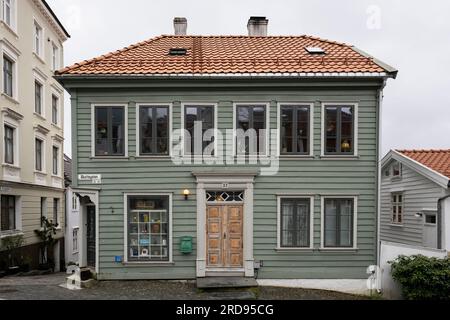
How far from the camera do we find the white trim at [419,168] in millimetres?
11893

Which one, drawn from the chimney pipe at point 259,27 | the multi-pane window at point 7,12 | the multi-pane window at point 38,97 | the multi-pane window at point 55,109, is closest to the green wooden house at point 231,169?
the chimney pipe at point 259,27

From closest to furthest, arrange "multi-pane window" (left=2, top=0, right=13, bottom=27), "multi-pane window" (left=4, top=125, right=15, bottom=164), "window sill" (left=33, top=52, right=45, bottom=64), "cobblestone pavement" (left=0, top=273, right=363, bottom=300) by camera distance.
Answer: "cobblestone pavement" (left=0, top=273, right=363, bottom=300) < "multi-pane window" (left=2, top=0, right=13, bottom=27) < "multi-pane window" (left=4, top=125, right=15, bottom=164) < "window sill" (left=33, top=52, right=45, bottom=64)

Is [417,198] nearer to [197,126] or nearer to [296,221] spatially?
[296,221]

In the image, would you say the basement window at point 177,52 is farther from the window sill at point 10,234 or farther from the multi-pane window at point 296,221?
the window sill at point 10,234

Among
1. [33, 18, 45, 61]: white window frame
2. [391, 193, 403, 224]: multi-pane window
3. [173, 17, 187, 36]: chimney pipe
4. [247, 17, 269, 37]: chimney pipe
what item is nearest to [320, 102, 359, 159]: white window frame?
[247, 17, 269, 37]: chimney pipe

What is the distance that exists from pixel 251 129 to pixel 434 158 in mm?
8218

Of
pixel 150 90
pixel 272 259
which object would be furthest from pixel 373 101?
pixel 150 90

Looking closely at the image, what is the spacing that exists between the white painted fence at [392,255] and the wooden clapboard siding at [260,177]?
47 centimetres

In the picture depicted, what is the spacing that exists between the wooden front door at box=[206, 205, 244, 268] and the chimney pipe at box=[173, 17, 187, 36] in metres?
7.76

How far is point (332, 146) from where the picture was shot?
10875 mm

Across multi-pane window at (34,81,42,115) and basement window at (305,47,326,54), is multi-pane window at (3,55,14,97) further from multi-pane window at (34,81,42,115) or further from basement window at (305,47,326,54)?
basement window at (305,47,326,54)

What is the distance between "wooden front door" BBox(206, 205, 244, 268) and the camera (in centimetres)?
1077

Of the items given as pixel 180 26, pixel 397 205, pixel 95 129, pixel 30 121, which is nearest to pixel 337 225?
pixel 397 205

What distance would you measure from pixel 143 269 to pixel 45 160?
12.2 metres
